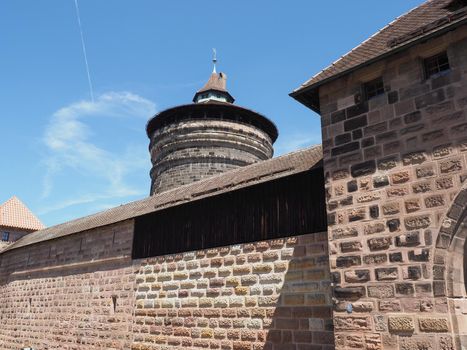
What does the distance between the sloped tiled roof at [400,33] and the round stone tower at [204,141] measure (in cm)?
1206

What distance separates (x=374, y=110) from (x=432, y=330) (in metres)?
2.73

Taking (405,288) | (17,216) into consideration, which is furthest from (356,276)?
(17,216)

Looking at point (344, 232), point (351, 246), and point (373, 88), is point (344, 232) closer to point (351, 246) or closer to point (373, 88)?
point (351, 246)

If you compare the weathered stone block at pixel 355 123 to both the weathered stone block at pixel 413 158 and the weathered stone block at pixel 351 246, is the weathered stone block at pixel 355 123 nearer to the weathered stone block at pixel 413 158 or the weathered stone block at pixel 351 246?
the weathered stone block at pixel 413 158

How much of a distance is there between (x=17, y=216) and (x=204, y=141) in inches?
501

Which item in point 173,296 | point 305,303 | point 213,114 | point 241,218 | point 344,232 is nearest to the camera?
point 344,232

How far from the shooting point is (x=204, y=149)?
18406 millimetres

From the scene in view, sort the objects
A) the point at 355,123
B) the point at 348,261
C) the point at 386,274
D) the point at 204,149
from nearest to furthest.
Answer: the point at 386,274, the point at 348,261, the point at 355,123, the point at 204,149

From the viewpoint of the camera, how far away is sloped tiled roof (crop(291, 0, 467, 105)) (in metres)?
4.93

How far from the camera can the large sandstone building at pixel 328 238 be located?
15.3ft

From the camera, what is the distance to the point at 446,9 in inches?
213

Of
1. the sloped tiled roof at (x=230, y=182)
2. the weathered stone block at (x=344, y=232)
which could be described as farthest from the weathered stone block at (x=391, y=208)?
the sloped tiled roof at (x=230, y=182)

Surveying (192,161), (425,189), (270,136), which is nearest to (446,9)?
(425,189)

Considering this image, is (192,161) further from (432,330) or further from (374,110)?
(432,330)
